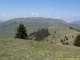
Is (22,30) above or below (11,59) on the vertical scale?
above

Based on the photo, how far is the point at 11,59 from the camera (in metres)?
22.5

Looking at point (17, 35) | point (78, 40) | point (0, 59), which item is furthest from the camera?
point (78, 40)

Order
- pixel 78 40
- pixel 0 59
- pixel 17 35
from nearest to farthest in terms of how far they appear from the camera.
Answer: pixel 0 59
pixel 17 35
pixel 78 40

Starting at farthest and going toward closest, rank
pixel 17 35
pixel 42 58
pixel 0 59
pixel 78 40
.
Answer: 1. pixel 78 40
2. pixel 17 35
3. pixel 42 58
4. pixel 0 59

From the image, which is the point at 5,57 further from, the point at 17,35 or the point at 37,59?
the point at 17,35

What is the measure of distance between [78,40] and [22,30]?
2842 cm

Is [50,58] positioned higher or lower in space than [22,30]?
lower

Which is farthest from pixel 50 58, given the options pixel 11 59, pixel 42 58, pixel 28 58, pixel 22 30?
pixel 22 30

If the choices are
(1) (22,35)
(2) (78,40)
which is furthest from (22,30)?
(2) (78,40)

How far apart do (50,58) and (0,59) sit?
24.9 feet

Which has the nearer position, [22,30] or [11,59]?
[11,59]

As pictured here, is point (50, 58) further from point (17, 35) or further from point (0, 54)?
point (17, 35)

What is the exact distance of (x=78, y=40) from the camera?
73562 mm

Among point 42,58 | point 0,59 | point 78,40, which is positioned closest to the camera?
point 0,59
